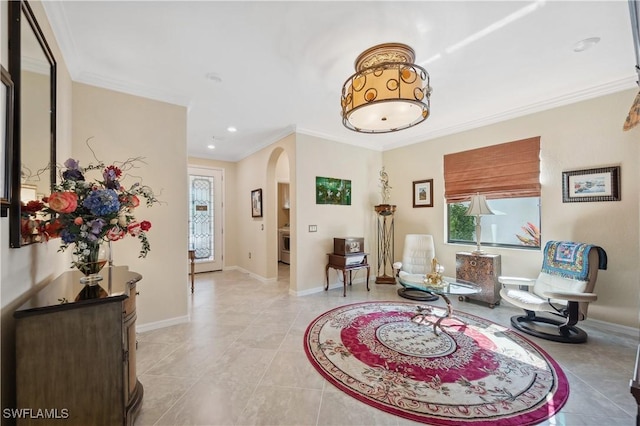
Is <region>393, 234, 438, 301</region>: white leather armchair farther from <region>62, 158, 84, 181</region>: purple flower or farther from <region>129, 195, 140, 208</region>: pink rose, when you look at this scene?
<region>62, 158, 84, 181</region>: purple flower

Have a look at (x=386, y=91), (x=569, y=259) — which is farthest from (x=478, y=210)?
(x=386, y=91)

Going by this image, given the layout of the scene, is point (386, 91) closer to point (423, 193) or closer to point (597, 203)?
point (597, 203)

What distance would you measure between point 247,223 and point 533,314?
5.22m

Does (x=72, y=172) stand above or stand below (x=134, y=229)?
above

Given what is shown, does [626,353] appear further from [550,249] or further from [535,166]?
[535,166]

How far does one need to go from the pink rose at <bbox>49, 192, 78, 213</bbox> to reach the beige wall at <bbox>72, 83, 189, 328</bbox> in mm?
1637

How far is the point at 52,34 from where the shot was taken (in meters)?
1.97

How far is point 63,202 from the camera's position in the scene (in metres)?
1.38

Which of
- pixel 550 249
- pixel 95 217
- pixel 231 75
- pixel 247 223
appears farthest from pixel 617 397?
pixel 247 223

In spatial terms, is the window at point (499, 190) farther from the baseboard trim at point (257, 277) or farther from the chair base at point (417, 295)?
the baseboard trim at point (257, 277)

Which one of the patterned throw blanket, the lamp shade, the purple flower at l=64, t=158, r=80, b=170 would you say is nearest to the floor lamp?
the lamp shade

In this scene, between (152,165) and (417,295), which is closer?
(152,165)

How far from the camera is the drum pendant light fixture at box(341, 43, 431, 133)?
6.28 ft

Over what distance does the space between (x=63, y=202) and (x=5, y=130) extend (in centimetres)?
39
